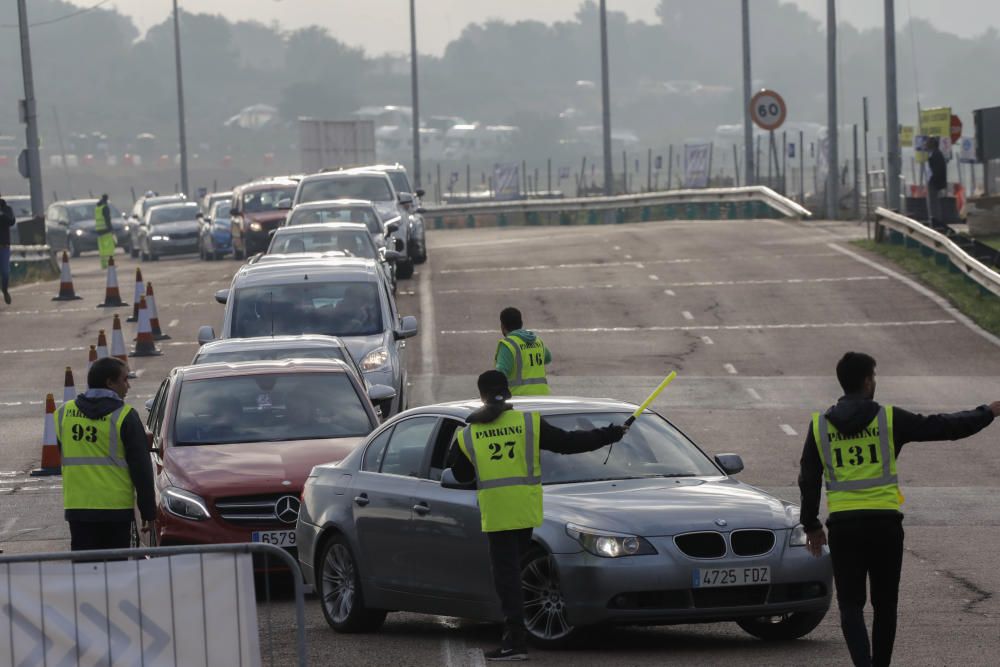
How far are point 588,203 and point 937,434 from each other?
46.8 meters

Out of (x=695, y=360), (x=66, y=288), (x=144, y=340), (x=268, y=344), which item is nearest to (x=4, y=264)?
(x=66, y=288)

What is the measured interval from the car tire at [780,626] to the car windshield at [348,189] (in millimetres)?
25251

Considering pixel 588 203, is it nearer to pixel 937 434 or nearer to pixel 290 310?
pixel 290 310

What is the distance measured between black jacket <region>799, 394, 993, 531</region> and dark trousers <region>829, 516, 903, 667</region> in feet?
0.26

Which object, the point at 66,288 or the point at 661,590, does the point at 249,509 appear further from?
the point at 66,288

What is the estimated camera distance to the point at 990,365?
76.6 feet

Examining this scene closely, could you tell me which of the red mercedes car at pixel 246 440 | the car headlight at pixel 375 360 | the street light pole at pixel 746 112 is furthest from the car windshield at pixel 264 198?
the red mercedes car at pixel 246 440

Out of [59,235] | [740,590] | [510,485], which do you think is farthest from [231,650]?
[59,235]

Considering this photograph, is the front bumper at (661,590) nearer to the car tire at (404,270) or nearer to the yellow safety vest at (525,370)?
the yellow safety vest at (525,370)

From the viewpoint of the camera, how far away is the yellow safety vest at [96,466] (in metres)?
10.5

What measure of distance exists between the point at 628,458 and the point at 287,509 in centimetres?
255

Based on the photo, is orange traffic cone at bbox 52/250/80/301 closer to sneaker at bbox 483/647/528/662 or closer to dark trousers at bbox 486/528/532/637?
dark trousers at bbox 486/528/532/637

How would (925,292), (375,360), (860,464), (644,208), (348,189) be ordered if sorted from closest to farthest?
(860,464), (375,360), (925,292), (348,189), (644,208)

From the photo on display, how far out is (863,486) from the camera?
8.68 m
